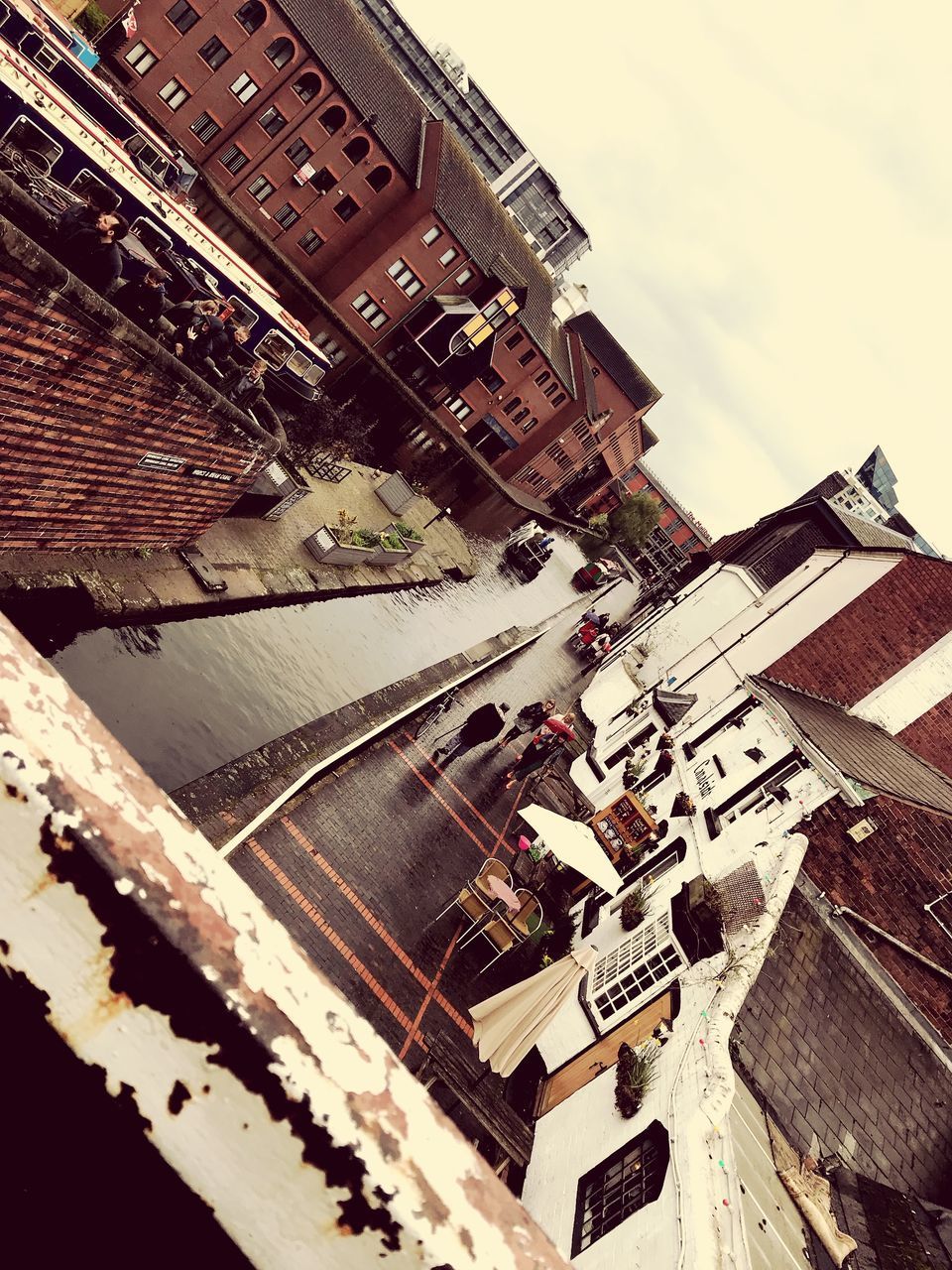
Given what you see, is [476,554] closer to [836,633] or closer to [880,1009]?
[836,633]

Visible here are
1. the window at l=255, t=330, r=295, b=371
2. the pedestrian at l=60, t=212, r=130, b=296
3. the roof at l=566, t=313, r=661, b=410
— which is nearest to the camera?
the pedestrian at l=60, t=212, r=130, b=296

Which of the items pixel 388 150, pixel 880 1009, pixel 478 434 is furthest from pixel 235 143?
pixel 880 1009

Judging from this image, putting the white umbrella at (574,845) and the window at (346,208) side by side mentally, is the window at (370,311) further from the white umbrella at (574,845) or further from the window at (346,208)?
the white umbrella at (574,845)

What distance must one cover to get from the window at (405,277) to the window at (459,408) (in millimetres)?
7097

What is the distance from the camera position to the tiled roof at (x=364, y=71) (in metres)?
32.5

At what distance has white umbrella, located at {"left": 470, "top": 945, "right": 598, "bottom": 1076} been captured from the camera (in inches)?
411

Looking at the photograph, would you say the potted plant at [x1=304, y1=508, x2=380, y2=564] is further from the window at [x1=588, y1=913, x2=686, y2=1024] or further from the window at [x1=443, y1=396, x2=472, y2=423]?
the window at [x1=443, y1=396, x2=472, y2=423]

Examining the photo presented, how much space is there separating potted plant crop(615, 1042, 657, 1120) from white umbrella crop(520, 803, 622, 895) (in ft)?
11.3

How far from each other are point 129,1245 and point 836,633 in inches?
959

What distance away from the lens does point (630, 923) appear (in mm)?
13391

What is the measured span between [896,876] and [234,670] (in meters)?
13.1

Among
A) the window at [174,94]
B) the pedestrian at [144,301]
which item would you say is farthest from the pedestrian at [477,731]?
the window at [174,94]

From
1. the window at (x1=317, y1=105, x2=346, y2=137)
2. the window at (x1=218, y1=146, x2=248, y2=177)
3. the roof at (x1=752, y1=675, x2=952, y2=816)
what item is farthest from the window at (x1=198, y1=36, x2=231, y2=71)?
the roof at (x1=752, y1=675, x2=952, y2=816)

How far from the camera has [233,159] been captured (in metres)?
34.0
